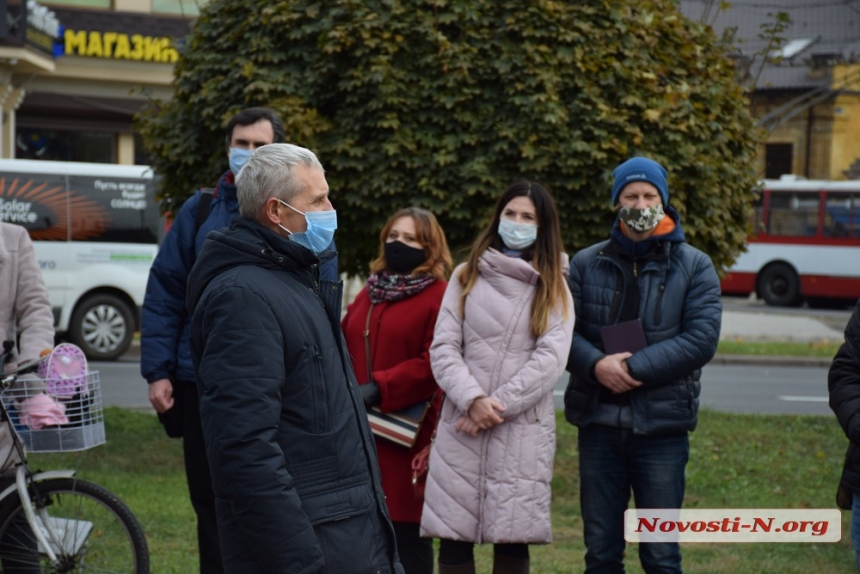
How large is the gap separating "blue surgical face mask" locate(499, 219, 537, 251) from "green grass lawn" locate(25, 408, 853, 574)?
81.1 inches

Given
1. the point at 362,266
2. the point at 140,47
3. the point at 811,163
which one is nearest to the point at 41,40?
the point at 140,47

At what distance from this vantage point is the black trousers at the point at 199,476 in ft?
16.1

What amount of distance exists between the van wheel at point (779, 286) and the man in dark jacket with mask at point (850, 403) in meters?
26.6

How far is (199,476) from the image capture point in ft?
16.1

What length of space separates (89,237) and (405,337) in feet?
39.8

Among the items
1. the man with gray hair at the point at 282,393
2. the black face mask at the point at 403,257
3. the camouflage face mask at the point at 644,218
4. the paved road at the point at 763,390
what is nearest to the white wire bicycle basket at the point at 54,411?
the black face mask at the point at 403,257

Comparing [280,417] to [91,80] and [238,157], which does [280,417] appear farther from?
[91,80]

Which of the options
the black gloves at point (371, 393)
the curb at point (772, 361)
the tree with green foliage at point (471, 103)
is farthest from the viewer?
the curb at point (772, 361)

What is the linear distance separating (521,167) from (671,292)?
287 cm

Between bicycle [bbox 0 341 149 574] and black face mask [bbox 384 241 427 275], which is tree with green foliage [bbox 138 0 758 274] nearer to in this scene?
black face mask [bbox 384 241 427 275]

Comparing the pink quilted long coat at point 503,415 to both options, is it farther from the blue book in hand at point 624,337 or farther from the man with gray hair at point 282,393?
the man with gray hair at point 282,393

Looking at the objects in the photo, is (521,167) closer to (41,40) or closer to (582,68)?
(582,68)

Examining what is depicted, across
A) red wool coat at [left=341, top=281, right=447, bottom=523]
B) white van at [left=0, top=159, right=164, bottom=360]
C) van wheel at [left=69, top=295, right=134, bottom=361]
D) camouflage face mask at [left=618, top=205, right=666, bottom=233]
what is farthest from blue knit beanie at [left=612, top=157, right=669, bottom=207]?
van wheel at [left=69, top=295, right=134, bottom=361]

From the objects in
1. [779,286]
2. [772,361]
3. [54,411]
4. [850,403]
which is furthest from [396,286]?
[779,286]
